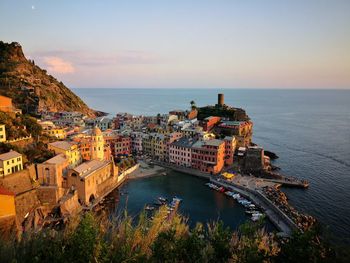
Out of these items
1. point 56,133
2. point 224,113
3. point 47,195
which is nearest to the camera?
point 47,195

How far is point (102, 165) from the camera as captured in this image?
3359cm

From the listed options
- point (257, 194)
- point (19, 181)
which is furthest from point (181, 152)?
point (19, 181)

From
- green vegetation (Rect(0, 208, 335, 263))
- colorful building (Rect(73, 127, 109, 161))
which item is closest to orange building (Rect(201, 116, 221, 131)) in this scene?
colorful building (Rect(73, 127, 109, 161))

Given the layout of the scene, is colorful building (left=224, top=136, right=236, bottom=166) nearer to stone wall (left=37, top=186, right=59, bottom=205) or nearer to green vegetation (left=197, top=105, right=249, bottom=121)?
green vegetation (left=197, top=105, right=249, bottom=121)

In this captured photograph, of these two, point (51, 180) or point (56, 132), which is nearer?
point (51, 180)

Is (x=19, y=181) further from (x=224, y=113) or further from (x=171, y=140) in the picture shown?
(x=224, y=113)

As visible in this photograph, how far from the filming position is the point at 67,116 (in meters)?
60.6

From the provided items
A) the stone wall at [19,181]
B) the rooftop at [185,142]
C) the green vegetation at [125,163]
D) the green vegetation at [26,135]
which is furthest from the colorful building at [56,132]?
the rooftop at [185,142]

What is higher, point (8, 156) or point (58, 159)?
point (8, 156)

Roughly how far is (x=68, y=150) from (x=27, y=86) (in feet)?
138

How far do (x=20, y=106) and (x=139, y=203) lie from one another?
42268mm

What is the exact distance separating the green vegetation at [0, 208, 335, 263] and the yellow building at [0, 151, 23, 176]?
15599 millimetres

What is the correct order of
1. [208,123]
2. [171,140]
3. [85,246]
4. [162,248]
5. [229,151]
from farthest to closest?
[208,123]
[171,140]
[229,151]
[162,248]
[85,246]

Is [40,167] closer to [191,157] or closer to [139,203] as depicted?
[139,203]
